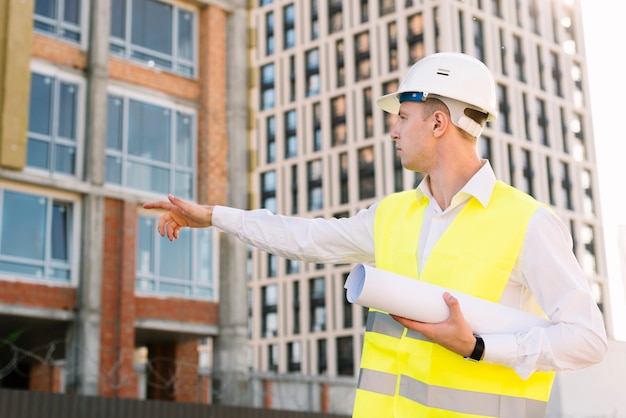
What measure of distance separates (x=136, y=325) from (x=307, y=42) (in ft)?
155

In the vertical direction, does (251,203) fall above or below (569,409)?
above

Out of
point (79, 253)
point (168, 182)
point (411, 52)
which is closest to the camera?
point (79, 253)

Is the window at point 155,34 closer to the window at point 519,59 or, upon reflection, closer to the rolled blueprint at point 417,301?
the rolled blueprint at point 417,301

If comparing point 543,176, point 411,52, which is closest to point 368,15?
point 411,52

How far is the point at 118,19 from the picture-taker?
64.7 feet

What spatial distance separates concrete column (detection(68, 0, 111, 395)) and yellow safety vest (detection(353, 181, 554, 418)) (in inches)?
606

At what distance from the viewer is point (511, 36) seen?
5838 centimetres

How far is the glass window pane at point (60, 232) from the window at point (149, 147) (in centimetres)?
106

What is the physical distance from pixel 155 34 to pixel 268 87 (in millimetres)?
47428

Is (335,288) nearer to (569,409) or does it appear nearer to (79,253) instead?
(79,253)

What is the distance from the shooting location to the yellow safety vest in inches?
110

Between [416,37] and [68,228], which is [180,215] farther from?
[416,37]

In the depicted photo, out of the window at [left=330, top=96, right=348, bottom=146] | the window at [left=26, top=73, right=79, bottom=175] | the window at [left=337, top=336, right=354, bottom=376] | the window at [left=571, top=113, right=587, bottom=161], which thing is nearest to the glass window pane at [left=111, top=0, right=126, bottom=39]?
the window at [left=26, top=73, right=79, bottom=175]

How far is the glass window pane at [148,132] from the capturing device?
19.4m
